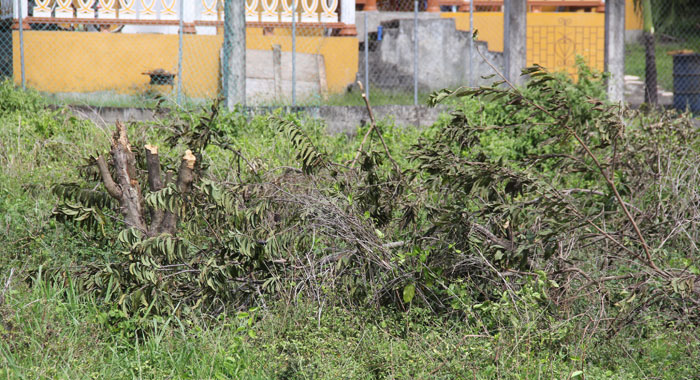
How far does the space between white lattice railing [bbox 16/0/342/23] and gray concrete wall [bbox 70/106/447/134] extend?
1771 millimetres

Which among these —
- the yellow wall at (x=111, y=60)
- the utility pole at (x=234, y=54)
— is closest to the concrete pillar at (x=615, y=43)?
the utility pole at (x=234, y=54)

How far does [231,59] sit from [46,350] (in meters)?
5.13

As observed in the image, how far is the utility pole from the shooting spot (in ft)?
28.6

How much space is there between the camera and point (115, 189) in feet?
16.3

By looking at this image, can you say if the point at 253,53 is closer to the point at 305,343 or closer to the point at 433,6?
the point at 433,6

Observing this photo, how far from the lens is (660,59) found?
1988 cm

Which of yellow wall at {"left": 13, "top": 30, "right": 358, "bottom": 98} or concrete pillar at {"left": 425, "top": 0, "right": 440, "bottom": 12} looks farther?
concrete pillar at {"left": 425, "top": 0, "right": 440, "bottom": 12}

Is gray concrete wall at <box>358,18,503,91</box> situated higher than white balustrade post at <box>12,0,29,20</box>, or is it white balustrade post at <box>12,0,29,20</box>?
white balustrade post at <box>12,0,29,20</box>

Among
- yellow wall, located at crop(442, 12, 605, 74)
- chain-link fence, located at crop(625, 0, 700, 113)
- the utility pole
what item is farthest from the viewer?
chain-link fence, located at crop(625, 0, 700, 113)

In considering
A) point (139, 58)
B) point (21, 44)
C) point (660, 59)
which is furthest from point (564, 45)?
point (660, 59)

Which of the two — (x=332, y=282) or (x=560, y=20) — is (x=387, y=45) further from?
(x=332, y=282)

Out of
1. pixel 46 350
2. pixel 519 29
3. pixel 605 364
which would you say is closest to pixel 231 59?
pixel 519 29

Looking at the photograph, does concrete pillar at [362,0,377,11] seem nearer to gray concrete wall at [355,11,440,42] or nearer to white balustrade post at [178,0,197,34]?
gray concrete wall at [355,11,440,42]

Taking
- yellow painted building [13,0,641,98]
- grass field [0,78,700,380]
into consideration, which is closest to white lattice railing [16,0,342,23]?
yellow painted building [13,0,641,98]
